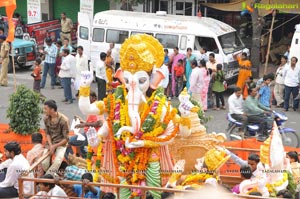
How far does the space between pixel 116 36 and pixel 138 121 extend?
10361mm

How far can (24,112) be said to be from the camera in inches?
479

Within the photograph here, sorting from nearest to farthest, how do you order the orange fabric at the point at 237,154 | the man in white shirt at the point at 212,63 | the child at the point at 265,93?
the orange fabric at the point at 237,154 < the child at the point at 265,93 < the man in white shirt at the point at 212,63

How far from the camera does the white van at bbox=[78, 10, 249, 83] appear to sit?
18.0 meters

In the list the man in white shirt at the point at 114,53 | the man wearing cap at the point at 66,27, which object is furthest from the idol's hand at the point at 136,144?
the man wearing cap at the point at 66,27

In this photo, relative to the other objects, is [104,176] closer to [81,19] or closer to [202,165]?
[202,165]

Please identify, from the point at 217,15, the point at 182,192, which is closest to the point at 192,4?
the point at 217,15

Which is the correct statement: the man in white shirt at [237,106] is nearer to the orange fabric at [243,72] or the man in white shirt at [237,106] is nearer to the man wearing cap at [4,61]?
the orange fabric at [243,72]

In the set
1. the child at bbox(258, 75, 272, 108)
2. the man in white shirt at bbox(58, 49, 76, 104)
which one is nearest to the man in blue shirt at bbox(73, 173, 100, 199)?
the child at bbox(258, 75, 272, 108)

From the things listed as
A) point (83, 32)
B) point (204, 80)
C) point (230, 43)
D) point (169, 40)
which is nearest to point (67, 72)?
point (169, 40)

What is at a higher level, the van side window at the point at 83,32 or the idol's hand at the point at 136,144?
the idol's hand at the point at 136,144

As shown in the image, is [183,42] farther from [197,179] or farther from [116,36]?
[197,179]

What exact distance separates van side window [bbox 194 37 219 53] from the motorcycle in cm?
499

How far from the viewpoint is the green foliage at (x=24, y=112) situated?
1220cm

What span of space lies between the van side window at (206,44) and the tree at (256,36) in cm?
176
